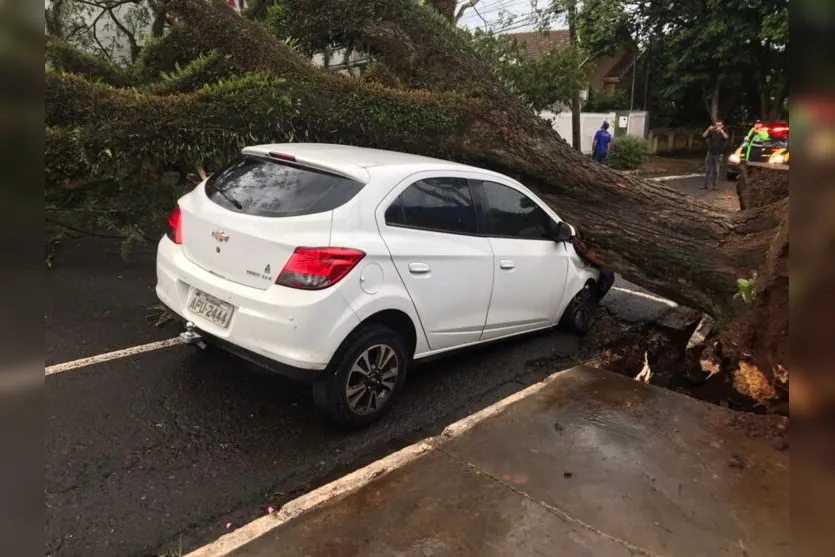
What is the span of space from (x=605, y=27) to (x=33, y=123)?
2909cm

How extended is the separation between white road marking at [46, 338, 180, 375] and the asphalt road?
0.27 feet

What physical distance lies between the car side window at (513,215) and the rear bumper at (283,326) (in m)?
1.70

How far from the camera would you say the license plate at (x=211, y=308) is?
3740mm

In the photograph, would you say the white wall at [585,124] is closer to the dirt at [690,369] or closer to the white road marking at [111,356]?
the dirt at [690,369]

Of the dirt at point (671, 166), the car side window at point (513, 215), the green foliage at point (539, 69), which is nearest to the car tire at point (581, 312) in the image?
the car side window at point (513, 215)

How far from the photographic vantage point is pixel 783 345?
12.6ft

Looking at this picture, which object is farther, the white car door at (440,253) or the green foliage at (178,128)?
the green foliage at (178,128)

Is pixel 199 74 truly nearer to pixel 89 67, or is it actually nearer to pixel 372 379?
pixel 89 67

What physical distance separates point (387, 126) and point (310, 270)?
3.24 m

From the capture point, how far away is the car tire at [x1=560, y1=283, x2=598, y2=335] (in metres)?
6.01

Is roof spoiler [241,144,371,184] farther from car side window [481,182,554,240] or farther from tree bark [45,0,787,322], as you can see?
tree bark [45,0,787,322]

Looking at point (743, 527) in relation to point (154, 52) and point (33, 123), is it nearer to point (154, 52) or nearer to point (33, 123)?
point (33, 123)

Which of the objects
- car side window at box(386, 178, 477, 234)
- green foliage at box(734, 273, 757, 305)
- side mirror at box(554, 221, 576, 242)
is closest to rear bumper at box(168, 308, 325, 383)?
car side window at box(386, 178, 477, 234)

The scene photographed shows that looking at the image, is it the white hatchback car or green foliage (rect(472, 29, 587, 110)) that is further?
green foliage (rect(472, 29, 587, 110))
